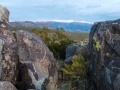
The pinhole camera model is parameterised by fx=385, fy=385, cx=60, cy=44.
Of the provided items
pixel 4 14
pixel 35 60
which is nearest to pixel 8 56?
pixel 35 60

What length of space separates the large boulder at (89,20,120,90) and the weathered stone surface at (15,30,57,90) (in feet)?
8.69

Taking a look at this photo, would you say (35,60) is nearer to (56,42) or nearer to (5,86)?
(5,86)

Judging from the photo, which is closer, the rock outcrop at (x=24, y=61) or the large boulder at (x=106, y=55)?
the large boulder at (x=106, y=55)

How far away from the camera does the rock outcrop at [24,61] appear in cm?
1552

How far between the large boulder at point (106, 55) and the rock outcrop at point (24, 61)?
8.61 ft

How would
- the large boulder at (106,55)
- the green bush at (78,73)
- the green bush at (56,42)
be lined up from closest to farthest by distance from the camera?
the large boulder at (106,55) < the green bush at (78,73) < the green bush at (56,42)

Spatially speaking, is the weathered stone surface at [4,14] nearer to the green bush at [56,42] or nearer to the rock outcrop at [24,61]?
the rock outcrop at [24,61]

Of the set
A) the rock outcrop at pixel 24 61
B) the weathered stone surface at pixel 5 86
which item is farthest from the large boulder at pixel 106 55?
the weathered stone surface at pixel 5 86

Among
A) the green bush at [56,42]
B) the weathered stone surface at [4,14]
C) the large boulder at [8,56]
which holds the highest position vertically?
the weathered stone surface at [4,14]

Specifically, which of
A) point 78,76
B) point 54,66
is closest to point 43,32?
point 54,66

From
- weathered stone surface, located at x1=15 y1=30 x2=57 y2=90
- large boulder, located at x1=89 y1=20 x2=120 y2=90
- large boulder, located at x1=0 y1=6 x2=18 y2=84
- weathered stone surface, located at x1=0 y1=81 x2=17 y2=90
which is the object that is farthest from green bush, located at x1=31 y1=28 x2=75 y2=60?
large boulder, located at x1=89 y1=20 x2=120 y2=90

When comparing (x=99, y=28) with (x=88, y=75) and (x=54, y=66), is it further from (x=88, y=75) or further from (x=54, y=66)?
(x=54, y=66)

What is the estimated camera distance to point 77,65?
51.6 feet

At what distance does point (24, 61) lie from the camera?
16156 mm
